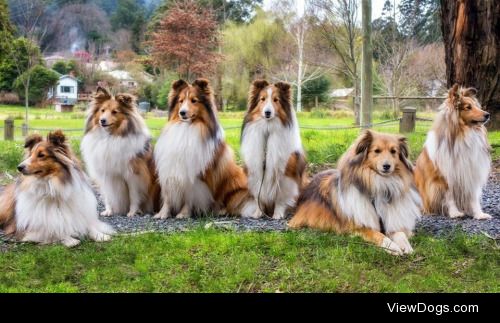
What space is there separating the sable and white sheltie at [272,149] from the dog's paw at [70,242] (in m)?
2.11

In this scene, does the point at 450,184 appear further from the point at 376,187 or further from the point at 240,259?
the point at 240,259

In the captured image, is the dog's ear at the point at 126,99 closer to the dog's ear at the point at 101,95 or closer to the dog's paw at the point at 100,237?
the dog's ear at the point at 101,95

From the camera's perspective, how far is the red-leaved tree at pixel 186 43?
21.2 meters

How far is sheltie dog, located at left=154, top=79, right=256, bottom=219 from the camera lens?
20.9 ft

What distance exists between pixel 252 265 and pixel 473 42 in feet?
19.4

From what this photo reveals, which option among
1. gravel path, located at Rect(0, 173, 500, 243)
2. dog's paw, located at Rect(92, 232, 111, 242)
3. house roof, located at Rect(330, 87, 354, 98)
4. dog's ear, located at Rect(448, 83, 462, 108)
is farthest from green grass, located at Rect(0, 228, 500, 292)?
house roof, located at Rect(330, 87, 354, 98)

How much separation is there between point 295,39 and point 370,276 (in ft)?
76.7

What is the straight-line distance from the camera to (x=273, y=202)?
6535 millimetres

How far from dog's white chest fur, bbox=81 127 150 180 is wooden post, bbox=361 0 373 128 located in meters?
7.66

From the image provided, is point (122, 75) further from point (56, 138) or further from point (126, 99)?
point (56, 138)

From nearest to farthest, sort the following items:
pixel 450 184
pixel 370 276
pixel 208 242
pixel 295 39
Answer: pixel 370 276, pixel 208 242, pixel 450 184, pixel 295 39

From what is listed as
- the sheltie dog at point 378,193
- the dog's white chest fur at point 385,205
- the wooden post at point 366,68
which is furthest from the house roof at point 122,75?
the dog's white chest fur at point 385,205

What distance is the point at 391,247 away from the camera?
496 centimetres
